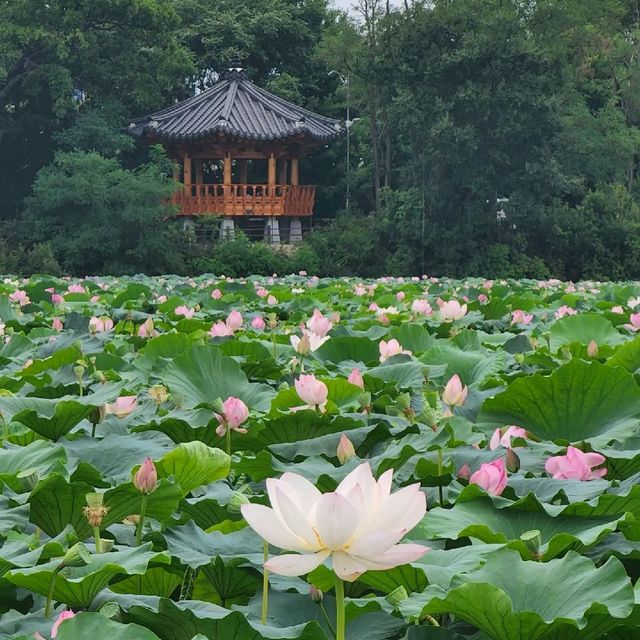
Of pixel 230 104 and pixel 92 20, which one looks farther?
pixel 230 104

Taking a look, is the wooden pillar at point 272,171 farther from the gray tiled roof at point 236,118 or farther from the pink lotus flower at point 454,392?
the pink lotus flower at point 454,392

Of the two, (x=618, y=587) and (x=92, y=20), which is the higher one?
(x=92, y=20)

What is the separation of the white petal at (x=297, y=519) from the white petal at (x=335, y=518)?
0.04 feet

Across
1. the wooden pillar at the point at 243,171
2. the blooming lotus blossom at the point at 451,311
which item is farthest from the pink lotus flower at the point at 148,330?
the wooden pillar at the point at 243,171

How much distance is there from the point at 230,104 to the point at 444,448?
2215 cm

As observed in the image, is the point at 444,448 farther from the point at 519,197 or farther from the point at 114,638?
the point at 519,197

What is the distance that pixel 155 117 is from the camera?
72.0 ft

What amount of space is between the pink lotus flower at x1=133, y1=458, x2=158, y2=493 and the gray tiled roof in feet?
68.3

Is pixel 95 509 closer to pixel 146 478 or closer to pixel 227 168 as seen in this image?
pixel 146 478

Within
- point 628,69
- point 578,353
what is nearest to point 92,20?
point 628,69

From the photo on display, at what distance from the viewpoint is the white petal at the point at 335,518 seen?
0.72 m

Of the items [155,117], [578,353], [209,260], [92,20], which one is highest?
[92,20]

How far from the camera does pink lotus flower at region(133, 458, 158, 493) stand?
40.4 inches

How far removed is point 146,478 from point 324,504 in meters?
0.36
